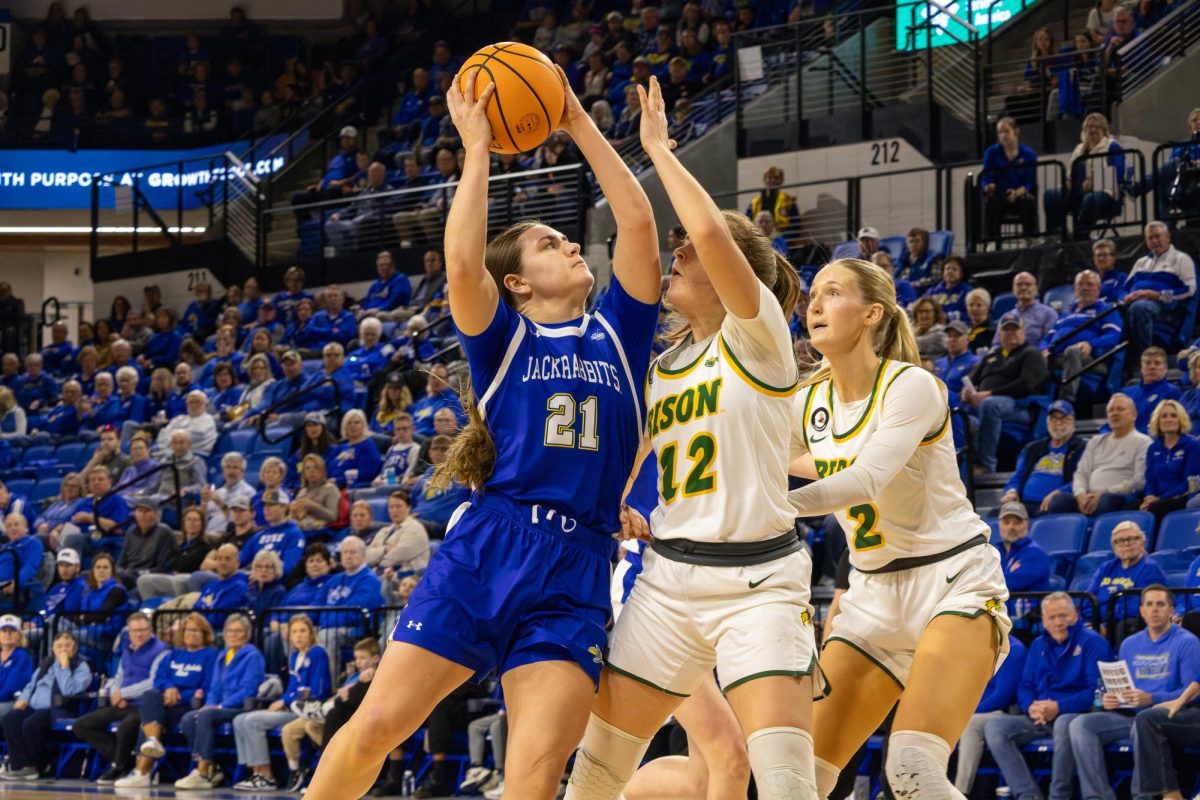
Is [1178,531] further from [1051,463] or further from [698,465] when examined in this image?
[698,465]

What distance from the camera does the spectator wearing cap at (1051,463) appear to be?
10.5 m

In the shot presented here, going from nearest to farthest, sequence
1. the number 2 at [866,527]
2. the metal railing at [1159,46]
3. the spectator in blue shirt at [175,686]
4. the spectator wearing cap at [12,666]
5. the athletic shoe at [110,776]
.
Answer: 1. the number 2 at [866,527]
2. the spectator in blue shirt at [175,686]
3. the athletic shoe at [110,776]
4. the spectator wearing cap at [12,666]
5. the metal railing at [1159,46]

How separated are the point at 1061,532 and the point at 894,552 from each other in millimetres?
5723

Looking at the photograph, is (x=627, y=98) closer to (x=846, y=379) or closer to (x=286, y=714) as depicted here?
(x=286, y=714)

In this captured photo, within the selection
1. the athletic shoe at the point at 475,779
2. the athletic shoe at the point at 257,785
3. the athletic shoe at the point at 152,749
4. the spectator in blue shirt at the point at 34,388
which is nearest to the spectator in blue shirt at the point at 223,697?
the athletic shoe at the point at 152,749

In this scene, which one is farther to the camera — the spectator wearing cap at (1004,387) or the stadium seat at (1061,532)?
the spectator wearing cap at (1004,387)

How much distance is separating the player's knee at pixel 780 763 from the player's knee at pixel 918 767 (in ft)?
1.59

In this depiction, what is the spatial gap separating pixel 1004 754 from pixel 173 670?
643 centimetres

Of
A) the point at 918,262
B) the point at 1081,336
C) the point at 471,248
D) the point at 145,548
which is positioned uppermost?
the point at 918,262

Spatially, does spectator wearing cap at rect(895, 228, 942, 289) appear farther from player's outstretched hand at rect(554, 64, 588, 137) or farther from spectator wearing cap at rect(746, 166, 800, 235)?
player's outstretched hand at rect(554, 64, 588, 137)

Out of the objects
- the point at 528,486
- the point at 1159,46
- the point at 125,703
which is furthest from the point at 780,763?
the point at 1159,46

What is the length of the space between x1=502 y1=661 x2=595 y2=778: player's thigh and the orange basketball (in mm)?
1444

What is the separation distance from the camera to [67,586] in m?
13.8

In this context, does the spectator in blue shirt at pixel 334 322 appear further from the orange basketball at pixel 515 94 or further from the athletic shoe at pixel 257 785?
the orange basketball at pixel 515 94
